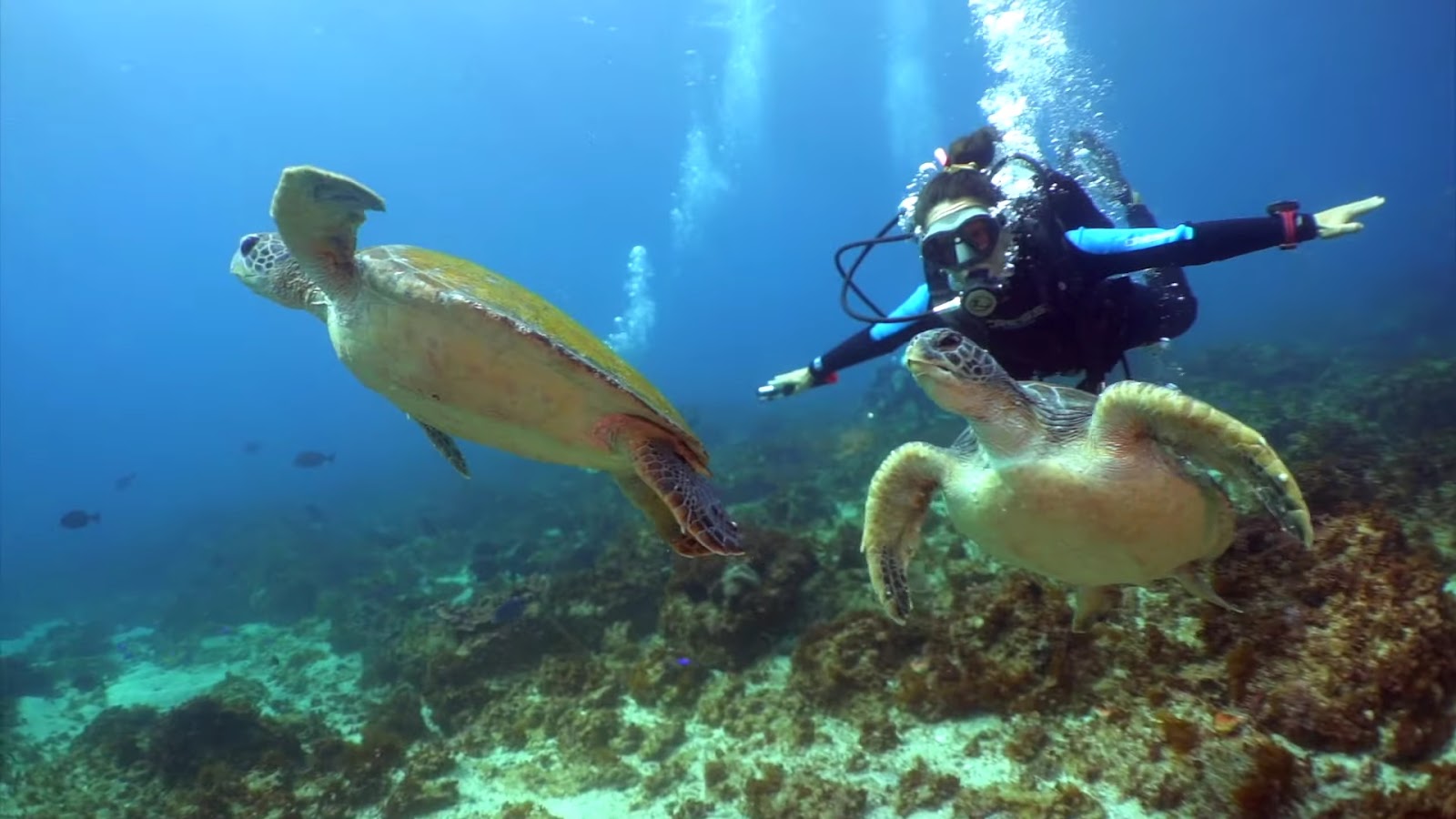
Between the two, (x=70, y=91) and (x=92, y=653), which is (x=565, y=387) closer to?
(x=92, y=653)

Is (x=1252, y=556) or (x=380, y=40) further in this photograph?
(x=380, y=40)

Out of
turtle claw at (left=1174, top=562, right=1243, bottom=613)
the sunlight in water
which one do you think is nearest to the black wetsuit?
turtle claw at (left=1174, top=562, right=1243, bottom=613)

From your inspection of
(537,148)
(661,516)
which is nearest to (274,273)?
Result: (661,516)

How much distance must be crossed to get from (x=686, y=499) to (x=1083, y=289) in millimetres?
3061

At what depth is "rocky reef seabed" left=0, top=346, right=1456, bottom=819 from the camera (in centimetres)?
313

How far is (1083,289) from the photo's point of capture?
14.3 ft

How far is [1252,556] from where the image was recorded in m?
3.92

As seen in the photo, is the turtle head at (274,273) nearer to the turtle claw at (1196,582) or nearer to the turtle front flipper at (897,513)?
the turtle front flipper at (897,513)

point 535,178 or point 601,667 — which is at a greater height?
point 535,178

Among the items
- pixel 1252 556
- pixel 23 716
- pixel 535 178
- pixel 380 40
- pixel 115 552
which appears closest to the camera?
pixel 1252 556

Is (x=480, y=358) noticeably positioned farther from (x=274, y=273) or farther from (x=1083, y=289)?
(x=1083, y=289)

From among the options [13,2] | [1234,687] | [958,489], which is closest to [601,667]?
[958,489]

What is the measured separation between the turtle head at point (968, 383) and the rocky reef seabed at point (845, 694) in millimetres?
1795

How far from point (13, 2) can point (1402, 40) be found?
82.8 meters
